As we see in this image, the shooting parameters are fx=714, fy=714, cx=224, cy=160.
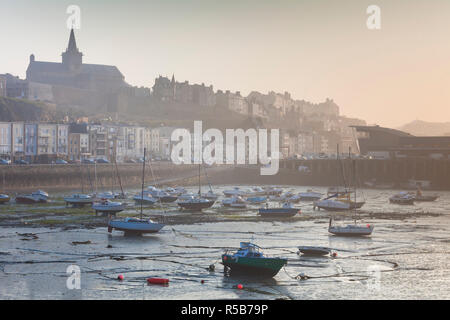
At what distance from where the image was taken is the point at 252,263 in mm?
36562

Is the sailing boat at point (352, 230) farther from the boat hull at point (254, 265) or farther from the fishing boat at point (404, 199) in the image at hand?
the fishing boat at point (404, 199)

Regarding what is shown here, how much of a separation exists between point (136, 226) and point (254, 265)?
53.1 feet

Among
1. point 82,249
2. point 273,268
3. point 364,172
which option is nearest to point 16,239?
point 82,249

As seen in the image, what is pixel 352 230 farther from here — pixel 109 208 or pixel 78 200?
pixel 78 200

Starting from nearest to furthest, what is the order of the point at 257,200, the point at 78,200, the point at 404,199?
the point at 78,200 < the point at 257,200 < the point at 404,199

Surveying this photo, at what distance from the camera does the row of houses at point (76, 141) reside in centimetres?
12312

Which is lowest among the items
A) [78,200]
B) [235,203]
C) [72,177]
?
[235,203]

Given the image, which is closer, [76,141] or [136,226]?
[136,226]

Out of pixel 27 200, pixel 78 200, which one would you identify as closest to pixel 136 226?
pixel 78 200

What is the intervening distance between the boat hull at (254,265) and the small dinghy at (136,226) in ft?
47.8

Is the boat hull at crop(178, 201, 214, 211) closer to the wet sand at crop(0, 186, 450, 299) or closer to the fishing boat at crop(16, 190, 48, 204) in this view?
the wet sand at crop(0, 186, 450, 299)

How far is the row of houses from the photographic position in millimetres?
123125

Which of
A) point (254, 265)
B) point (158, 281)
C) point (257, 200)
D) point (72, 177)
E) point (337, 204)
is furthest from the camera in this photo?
point (72, 177)

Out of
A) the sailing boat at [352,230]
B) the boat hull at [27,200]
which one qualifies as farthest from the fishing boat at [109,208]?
the sailing boat at [352,230]
